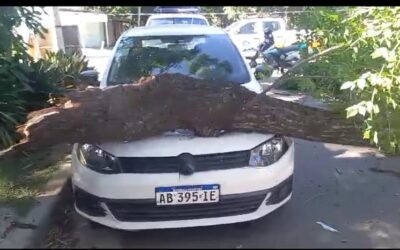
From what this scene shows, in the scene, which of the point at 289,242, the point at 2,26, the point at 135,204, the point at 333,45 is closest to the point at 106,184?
the point at 135,204

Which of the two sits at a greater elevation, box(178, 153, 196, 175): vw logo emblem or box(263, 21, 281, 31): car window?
box(263, 21, 281, 31): car window

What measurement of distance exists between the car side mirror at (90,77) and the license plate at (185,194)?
1597 mm

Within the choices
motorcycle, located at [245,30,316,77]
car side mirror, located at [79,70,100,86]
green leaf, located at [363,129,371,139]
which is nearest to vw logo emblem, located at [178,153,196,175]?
motorcycle, located at [245,30,316,77]

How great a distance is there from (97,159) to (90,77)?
1.39 m

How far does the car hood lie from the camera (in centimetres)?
336

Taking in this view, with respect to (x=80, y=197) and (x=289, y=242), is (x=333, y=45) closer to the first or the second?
(x=80, y=197)

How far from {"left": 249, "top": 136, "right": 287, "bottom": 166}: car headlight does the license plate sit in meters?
0.36

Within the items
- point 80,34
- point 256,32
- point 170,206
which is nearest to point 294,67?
point 256,32

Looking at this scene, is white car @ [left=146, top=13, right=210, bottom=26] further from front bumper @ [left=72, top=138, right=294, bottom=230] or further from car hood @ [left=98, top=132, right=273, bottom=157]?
front bumper @ [left=72, top=138, right=294, bottom=230]

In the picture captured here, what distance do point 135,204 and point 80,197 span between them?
491 millimetres

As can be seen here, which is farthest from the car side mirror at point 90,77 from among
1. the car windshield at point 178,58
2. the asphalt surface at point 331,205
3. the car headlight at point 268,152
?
the car headlight at point 268,152

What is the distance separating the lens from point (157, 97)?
141 inches

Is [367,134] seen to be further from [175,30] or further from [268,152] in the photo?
[175,30]

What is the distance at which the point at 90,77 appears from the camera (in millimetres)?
4656
